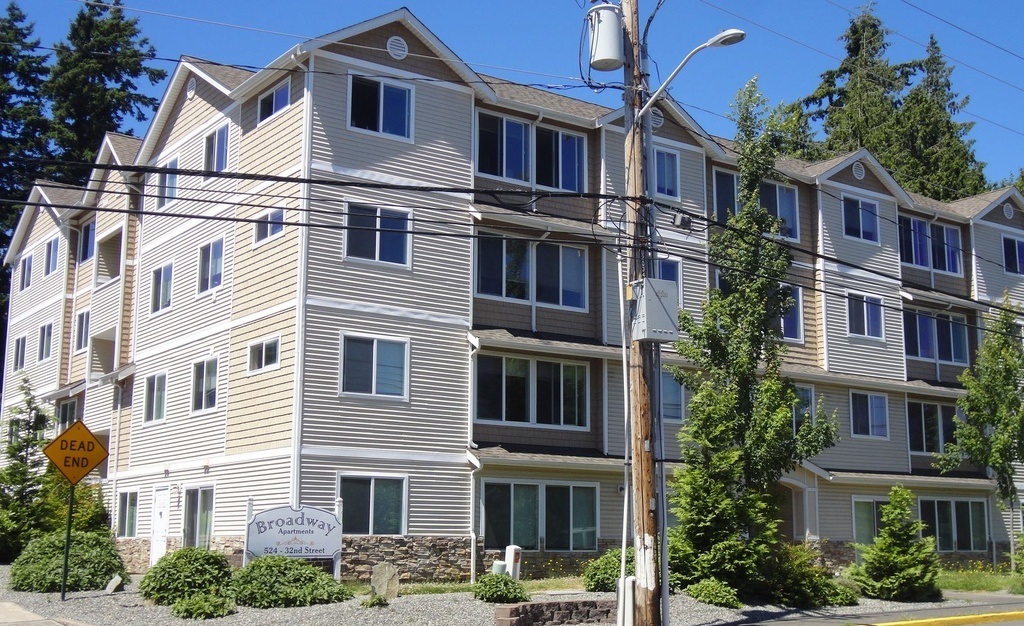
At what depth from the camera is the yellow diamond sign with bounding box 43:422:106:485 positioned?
20.5 meters

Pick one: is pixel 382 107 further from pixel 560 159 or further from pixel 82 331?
pixel 82 331

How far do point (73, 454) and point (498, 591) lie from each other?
316 inches

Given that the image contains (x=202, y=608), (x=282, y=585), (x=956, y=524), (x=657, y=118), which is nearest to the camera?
(x=202, y=608)

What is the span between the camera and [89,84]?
58156mm

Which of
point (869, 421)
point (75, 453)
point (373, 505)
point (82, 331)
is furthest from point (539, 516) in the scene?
point (82, 331)

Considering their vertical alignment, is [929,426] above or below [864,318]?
below

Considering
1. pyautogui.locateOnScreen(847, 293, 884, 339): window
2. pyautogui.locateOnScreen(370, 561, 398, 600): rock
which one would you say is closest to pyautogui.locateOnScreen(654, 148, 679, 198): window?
pyautogui.locateOnScreen(847, 293, 884, 339): window

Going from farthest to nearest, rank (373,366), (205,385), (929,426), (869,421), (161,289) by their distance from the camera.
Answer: (929,426), (869,421), (161,289), (205,385), (373,366)

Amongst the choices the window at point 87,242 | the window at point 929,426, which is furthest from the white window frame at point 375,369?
the window at point 929,426

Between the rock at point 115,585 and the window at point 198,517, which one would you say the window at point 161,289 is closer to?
the window at point 198,517

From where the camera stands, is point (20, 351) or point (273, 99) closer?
point (273, 99)

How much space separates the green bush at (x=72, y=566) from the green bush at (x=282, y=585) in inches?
150

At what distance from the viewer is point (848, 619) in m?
21.3

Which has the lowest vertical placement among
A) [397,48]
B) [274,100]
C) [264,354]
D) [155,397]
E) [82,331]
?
[155,397]
